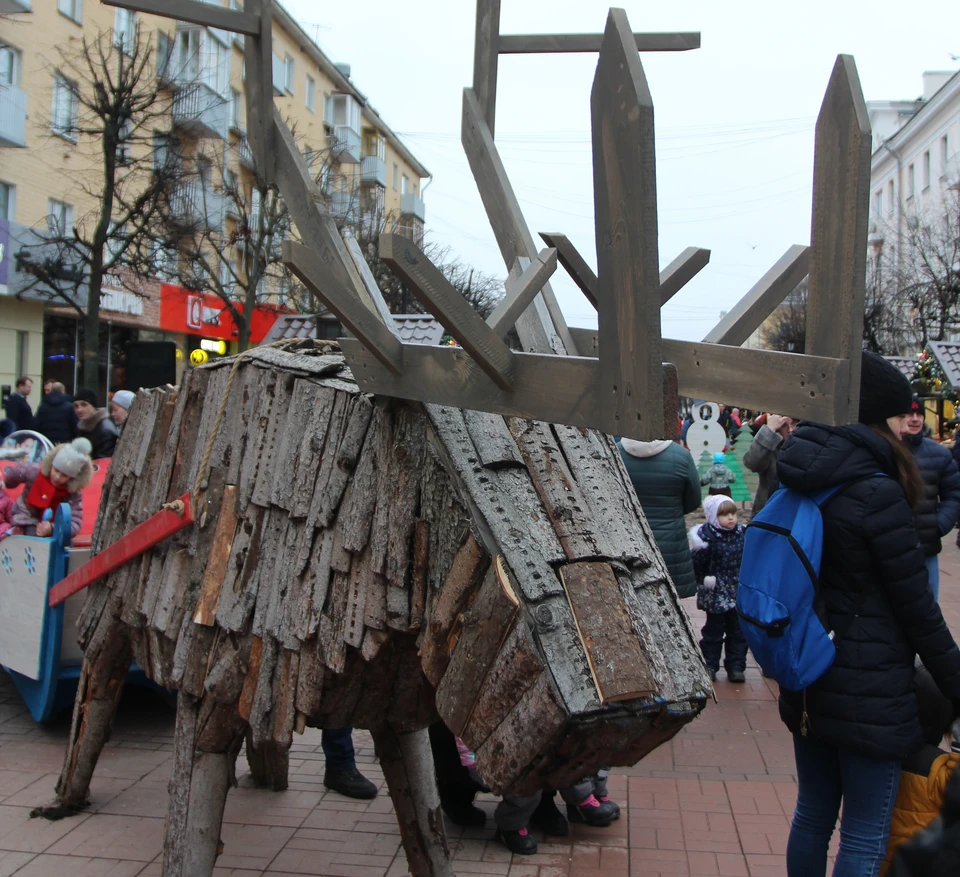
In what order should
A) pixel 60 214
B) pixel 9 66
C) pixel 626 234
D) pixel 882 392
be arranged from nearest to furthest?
pixel 626 234
pixel 882 392
pixel 9 66
pixel 60 214

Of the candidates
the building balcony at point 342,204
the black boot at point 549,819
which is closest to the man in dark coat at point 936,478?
the black boot at point 549,819

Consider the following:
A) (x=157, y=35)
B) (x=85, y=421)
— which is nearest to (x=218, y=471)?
(x=85, y=421)

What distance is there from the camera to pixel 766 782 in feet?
15.3

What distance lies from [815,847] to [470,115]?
7.42 ft

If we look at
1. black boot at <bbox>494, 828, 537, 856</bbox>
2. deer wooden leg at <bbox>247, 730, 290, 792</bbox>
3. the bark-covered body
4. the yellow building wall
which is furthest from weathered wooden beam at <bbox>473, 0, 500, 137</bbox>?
the yellow building wall

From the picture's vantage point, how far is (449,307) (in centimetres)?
188

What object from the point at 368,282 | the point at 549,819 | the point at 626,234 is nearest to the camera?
the point at 626,234

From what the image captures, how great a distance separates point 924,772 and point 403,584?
5.23ft

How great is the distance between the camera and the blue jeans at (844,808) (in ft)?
9.16

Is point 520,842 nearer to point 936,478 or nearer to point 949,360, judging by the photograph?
point 936,478

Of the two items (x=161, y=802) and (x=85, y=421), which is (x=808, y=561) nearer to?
(x=161, y=802)

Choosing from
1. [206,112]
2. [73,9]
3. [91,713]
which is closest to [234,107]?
[206,112]

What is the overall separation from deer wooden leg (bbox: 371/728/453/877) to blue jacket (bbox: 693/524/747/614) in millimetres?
3273

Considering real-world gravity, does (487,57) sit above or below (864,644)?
above
